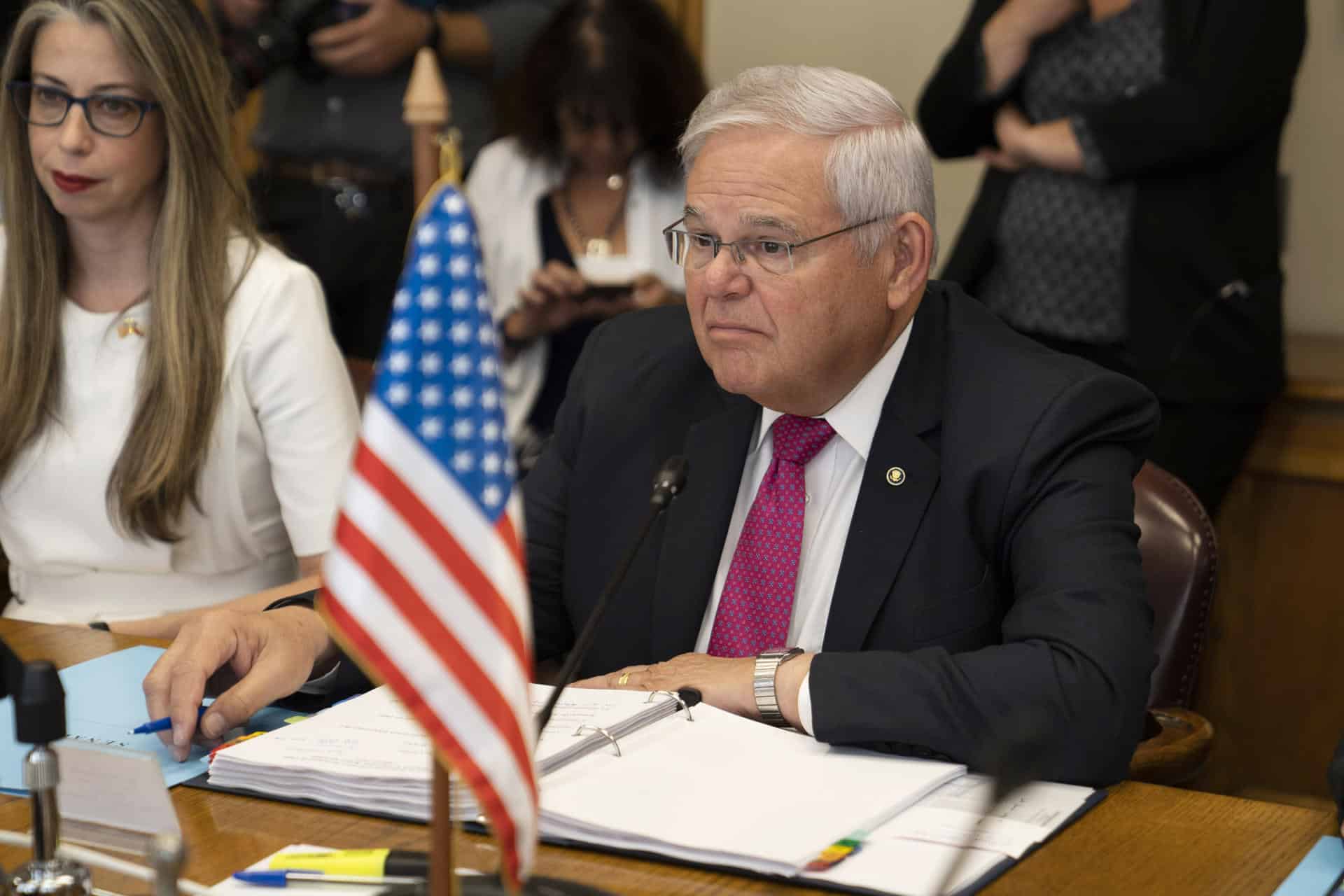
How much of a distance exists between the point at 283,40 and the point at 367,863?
281 cm

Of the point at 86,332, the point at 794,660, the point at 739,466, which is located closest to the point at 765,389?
the point at 739,466

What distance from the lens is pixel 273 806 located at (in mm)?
1535

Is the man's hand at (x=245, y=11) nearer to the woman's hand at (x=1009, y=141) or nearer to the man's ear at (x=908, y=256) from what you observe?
the woman's hand at (x=1009, y=141)

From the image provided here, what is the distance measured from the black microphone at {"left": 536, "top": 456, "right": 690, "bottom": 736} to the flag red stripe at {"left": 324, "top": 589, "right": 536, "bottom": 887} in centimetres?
25

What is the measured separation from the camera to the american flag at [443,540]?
104cm

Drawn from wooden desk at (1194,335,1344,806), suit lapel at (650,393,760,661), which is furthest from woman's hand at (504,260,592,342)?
suit lapel at (650,393,760,661)

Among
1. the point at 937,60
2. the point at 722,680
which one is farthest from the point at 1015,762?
the point at 937,60

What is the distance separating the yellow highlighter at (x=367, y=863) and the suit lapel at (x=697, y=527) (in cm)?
72

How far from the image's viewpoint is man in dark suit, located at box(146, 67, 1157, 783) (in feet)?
5.77

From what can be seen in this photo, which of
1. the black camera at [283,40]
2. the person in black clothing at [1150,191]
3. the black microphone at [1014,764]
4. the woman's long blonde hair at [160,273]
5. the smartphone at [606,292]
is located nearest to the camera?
the black microphone at [1014,764]

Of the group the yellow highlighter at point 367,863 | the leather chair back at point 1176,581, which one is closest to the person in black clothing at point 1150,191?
the leather chair back at point 1176,581

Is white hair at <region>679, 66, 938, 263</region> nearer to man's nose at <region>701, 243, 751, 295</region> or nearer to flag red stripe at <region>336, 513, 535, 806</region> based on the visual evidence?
man's nose at <region>701, 243, 751, 295</region>

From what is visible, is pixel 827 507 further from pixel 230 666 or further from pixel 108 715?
pixel 108 715

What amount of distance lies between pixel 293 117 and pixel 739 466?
2.20 meters
